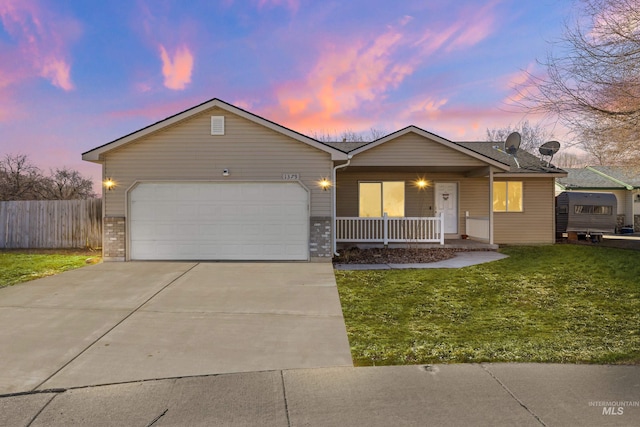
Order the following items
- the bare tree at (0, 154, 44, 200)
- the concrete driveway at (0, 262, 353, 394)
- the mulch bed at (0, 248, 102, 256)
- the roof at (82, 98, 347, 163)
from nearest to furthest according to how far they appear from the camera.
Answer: the concrete driveway at (0, 262, 353, 394), the roof at (82, 98, 347, 163), the mulch bed at (0, 248, 102, 256), the bare tree at (0, 154, 44, 200)

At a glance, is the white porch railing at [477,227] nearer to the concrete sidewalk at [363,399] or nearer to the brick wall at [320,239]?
the brick wall at [320,239]

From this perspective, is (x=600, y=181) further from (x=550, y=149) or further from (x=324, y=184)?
(x=324, y=184)

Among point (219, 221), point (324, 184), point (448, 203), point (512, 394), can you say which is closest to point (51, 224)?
point (219, 221)

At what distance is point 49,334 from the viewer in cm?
450

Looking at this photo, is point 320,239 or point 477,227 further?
point 477,227

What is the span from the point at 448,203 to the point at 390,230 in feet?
11.2

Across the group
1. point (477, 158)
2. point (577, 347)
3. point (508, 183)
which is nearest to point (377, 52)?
point (477, 158)

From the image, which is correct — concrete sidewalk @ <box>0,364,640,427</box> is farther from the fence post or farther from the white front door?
the white front door

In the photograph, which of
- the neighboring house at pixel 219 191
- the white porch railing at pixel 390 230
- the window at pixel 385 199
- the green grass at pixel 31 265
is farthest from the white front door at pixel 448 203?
the green grass at pixel 31 265

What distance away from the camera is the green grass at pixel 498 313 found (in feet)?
12.9

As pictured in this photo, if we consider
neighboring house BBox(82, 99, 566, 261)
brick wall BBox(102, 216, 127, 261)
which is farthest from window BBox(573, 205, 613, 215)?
brick wall BBox(102, 216, 127, 261)

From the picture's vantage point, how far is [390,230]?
1204cm

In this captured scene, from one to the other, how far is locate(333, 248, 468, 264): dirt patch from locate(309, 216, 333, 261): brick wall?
435 millimetres

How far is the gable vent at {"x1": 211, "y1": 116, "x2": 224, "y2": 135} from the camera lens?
32.9 feet
